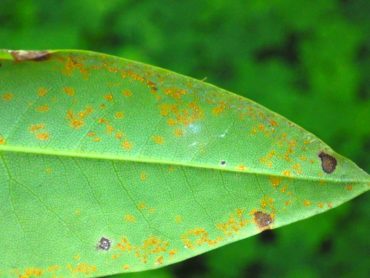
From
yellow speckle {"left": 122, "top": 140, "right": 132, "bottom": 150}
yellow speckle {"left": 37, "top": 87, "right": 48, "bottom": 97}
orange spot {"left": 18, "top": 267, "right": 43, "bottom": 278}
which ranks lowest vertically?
orange spot {"left": 18, "top": 267, "right": 43, "bottom": 278}

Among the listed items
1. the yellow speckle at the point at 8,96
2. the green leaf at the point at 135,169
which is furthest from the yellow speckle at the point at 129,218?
the yellow speckle at the point at 8,96

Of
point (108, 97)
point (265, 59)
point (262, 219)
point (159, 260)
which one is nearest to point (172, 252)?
point (159, 260)

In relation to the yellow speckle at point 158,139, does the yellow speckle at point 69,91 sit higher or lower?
higher

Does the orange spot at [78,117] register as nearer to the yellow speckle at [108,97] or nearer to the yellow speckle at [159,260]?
the yellow speckle at [108,97]

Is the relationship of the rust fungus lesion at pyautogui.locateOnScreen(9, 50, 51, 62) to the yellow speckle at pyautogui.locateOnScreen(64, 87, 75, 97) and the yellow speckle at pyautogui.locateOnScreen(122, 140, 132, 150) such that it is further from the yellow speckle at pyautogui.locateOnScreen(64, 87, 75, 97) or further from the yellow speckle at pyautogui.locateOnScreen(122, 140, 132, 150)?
the yellow speckle at pyautogui.locateOnScreen(122, 140, 132, 150)

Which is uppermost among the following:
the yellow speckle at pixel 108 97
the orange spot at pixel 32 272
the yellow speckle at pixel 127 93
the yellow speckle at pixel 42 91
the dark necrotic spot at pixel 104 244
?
the yellow speckle at pixel 127 93

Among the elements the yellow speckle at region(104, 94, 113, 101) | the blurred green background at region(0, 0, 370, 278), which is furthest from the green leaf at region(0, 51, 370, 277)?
the blurred green background at region(0, 0, 370, 278)

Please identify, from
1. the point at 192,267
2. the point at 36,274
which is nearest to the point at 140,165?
the point at 36,274
